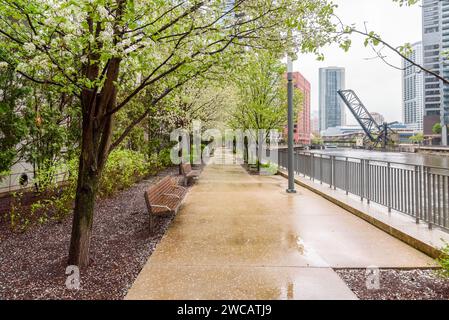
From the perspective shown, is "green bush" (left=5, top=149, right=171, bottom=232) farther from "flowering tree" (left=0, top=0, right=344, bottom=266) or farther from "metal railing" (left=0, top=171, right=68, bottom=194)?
"flowering tree" (left=0, top=0, right=344, bottom=266)

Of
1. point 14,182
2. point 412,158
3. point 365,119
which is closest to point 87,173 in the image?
point 14,182

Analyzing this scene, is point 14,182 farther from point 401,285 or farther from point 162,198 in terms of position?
point 401,285

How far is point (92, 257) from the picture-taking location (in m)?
4.58

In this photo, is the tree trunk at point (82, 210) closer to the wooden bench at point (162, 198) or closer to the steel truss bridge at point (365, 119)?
the wooden bench at point (162, 198)

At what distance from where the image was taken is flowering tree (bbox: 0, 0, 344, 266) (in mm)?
3488

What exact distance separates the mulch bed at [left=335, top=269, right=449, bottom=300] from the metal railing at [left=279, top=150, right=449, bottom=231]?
1.61 meters

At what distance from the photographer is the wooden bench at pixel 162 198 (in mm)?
5719

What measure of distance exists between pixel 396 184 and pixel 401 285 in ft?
10.9

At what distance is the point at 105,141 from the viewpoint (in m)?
4.36

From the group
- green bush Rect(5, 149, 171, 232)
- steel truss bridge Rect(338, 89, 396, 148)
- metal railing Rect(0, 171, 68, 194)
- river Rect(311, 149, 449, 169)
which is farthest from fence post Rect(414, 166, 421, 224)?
steel truss bridge Rect(338, 89, 396, 148)

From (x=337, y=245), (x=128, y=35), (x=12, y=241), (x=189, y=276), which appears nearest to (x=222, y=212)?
(x=337, y=245)

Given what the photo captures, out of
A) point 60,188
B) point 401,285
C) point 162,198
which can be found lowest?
point 401,285
